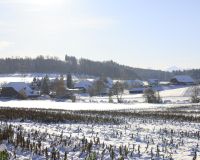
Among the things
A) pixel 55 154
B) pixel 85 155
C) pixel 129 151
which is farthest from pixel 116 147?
pixel 55 154

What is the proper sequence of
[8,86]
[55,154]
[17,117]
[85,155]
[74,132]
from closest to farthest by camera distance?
[55,154] < [85,155] < [74,132] < [17,117] < [8,86]

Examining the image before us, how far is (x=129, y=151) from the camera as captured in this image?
1268cm

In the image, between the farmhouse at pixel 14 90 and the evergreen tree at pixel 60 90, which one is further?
the evergreen tree at pixel 60 90

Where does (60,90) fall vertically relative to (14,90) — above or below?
below

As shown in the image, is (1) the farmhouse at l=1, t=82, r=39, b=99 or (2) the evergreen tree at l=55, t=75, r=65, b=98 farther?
(2) the evergreen tree at l=55, t=75, r=65, b=98

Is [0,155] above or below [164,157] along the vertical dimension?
above

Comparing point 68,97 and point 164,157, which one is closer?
point 164,157

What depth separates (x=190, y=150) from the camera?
13.7 meters

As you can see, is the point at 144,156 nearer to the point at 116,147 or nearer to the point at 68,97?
the point at 116,147

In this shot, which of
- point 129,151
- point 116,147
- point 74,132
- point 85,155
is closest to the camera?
point 85,155

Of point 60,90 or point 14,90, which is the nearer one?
point 14,90

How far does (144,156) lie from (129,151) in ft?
2.37

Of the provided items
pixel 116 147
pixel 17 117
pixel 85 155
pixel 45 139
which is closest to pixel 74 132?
pixel 45 139

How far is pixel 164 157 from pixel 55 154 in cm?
353
